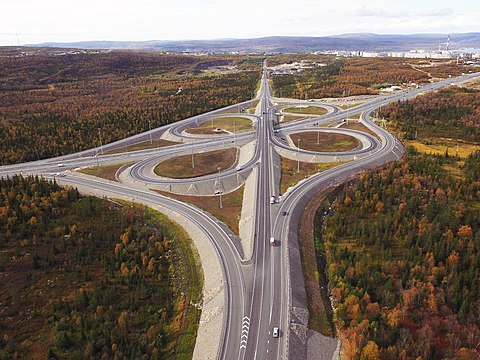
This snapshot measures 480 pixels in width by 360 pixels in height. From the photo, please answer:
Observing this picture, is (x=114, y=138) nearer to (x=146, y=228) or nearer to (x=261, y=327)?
Result: (x=146, y=228)

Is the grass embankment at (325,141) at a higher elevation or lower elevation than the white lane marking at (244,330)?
higher

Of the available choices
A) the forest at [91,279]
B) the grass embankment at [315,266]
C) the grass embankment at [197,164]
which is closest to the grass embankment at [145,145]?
the grass embankment at [197,164]

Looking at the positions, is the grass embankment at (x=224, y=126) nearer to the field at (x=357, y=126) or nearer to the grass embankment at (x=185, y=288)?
the field at (x=357, y=126)

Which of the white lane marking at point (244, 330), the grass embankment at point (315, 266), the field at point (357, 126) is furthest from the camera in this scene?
the field at point (357, 126)

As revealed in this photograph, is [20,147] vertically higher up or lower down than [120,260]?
higher up

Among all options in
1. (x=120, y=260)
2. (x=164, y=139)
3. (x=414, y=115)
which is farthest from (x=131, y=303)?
(x=414, y=115)

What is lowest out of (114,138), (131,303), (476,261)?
(131,303)
